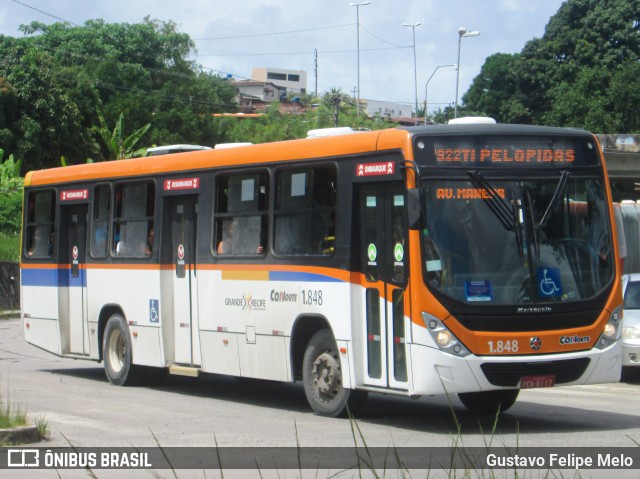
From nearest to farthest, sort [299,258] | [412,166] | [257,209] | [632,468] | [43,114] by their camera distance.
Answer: [632,468], [412,166], [299,258], [257,209], [43,114]

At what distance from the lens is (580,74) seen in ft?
234

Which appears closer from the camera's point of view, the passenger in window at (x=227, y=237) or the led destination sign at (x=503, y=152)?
the led destination sign at (x=503, y=152)

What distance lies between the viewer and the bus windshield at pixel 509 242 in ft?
36.0

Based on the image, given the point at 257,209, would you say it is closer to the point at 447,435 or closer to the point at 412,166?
the point at 412,166

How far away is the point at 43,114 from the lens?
53375 mm

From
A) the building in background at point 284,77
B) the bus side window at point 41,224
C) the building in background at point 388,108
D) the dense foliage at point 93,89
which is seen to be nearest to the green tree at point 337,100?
the dense foliage at point 93,89

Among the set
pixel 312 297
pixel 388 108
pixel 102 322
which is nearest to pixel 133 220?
pixel 102 322

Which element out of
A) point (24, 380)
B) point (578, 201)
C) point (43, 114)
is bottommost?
point (24, 380)

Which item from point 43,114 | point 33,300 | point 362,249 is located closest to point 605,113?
point 43,114

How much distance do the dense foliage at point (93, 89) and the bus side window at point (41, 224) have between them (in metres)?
31.4

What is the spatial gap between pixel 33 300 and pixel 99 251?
219 centimetres

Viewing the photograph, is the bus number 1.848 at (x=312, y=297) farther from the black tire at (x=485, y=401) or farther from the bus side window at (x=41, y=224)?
the bus side window at (x=41, y=224)

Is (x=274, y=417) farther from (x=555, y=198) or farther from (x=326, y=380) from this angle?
(x=555, y=198)

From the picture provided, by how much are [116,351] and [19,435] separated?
667cm
